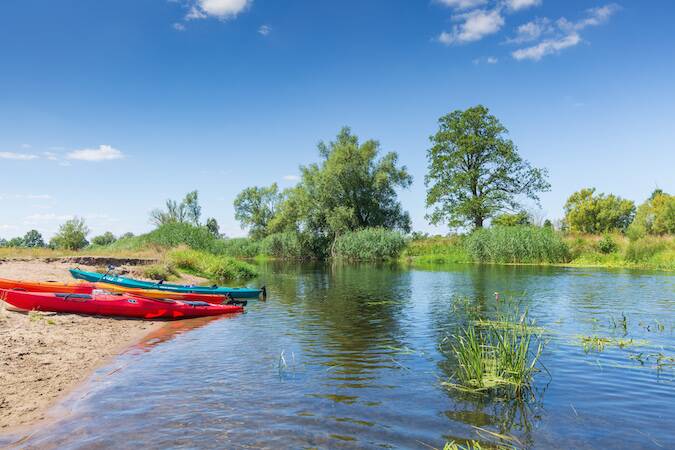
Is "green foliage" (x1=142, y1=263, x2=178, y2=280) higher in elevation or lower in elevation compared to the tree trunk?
lower

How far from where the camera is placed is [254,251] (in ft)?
270

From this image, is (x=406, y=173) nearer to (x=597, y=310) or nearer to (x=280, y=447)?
(x=597, y=310)

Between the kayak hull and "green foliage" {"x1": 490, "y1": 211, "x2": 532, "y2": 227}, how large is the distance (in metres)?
41.1

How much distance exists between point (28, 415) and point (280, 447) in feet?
12.7

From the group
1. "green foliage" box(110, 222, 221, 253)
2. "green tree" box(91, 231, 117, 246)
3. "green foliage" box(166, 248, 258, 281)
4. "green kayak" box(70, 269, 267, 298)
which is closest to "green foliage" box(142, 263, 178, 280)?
"green foliage" box(166, 248, 258, 281)

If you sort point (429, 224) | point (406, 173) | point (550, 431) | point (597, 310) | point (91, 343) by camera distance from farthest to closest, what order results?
point (406, 173) → point (429, 224) → point (597, 310) → point (91, 343) → point (550, 431)

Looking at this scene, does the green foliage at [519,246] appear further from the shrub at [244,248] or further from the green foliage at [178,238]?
the shrub at [244,248]

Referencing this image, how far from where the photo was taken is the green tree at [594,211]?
71744mm

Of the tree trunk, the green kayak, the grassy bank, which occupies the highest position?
the tree trunk

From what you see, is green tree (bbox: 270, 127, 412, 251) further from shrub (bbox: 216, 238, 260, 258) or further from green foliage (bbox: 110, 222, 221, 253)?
green foliage (bbox: 110, 222, 221, 253)

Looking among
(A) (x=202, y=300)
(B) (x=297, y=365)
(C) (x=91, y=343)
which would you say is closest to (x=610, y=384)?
(B) (x=297, y=365)

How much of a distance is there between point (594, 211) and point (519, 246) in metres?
37.2

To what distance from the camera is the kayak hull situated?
1538 centimetres

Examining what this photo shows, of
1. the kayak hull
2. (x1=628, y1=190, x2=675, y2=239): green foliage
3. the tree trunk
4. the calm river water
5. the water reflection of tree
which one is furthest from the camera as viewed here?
(x1=628, y1=190, x2=675, y2=239): green foliage
